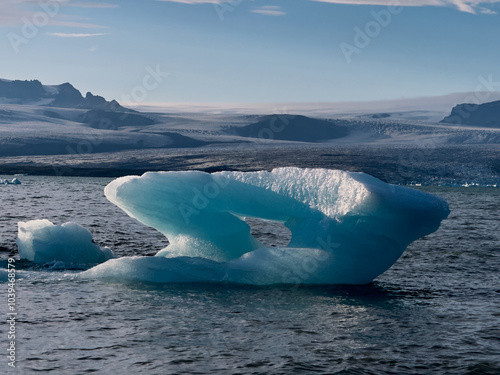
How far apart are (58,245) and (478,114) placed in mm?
194068

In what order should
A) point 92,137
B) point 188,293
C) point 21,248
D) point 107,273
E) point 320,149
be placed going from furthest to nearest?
point 92,137 < point 320,149 < point 21,248 < point 107,273 < point 188,293

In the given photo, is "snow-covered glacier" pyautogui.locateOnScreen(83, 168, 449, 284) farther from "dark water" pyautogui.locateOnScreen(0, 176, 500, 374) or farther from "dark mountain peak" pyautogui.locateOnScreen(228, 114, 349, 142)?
"dark mountain peak" pyautogui.locateOnScreen(228, 114, 349, 142)

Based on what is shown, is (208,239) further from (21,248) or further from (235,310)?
(21,248)

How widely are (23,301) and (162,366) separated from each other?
3.85 metres

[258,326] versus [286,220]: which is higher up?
[286,220]

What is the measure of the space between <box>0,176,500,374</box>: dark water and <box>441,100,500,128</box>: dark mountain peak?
17687 cm

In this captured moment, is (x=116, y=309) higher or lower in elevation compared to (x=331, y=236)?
lower

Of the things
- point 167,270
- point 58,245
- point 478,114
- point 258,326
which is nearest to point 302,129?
point 478,114

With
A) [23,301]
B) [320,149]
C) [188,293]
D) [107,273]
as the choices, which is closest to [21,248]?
[107,273]

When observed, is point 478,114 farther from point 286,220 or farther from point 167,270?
point 167,270

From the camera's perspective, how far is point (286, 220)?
37.9 feet

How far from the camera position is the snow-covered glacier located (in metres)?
10.6

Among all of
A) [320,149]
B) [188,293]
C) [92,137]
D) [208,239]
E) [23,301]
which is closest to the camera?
[23,301]

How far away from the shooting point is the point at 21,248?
1338cm
